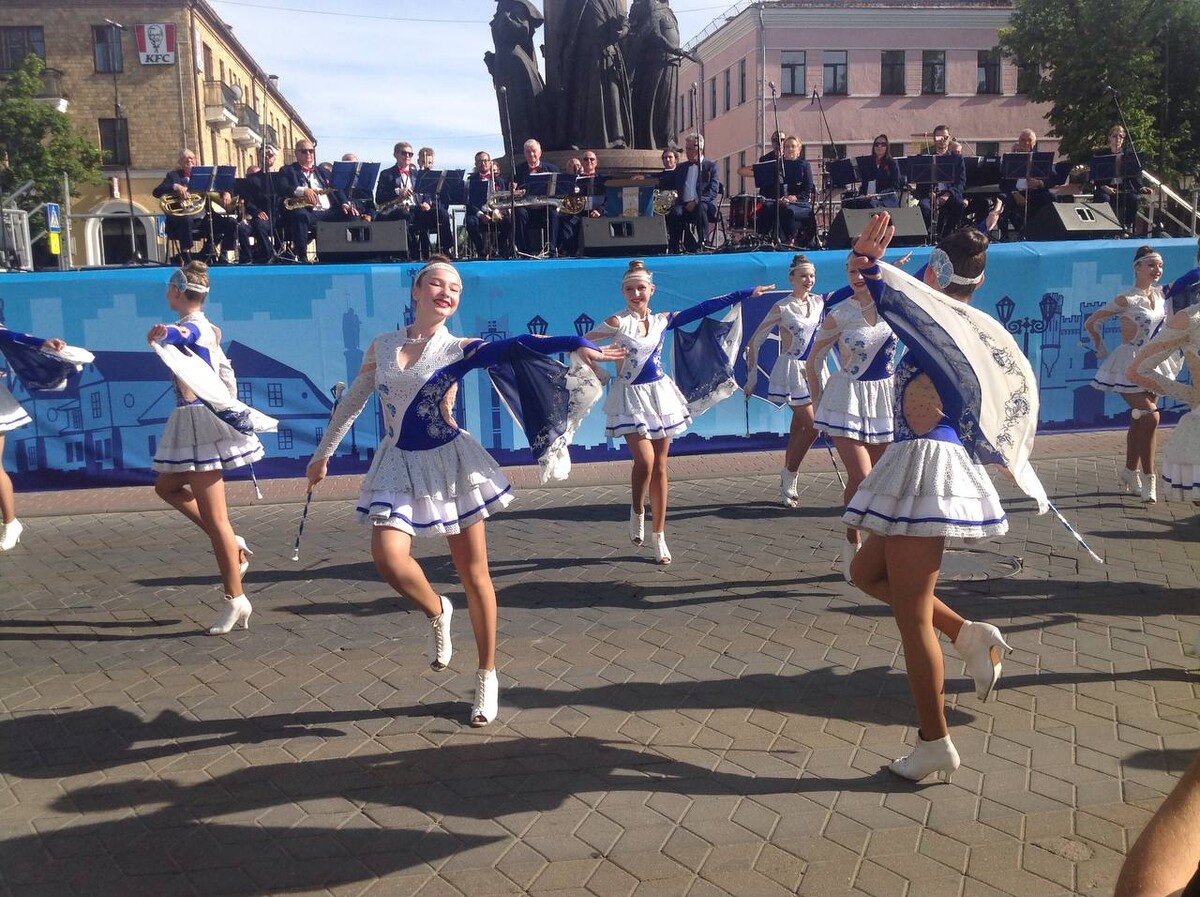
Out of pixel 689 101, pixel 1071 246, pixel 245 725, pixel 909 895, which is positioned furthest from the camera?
pixel 689 101

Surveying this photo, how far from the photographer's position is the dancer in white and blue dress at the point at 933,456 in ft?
12.9

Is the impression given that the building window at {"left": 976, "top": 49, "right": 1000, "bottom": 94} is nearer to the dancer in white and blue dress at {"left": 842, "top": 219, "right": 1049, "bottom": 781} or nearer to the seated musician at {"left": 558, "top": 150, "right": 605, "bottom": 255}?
the seated musician at {"left": 558, "top": 150, "right": 605, "bottom": 255}

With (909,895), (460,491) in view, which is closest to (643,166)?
(460,491)

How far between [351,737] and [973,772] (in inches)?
105

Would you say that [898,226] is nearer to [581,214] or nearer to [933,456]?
[581,214]

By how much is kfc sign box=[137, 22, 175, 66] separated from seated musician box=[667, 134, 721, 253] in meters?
38.6

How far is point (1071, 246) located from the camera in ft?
41.9

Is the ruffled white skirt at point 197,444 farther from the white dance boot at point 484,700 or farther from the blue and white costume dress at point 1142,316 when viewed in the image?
the blue and white costume dress at point 1142,316

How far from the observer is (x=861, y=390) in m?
7.06

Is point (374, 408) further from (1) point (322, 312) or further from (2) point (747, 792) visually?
(2) point (747, 792)

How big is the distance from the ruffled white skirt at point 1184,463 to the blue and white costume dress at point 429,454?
355cm

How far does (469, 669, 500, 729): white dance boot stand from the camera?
15.7 feet

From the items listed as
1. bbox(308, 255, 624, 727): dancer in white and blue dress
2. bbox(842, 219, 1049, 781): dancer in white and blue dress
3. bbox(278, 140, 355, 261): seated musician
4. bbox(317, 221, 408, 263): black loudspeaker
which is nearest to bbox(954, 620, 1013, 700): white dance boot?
bbox(842, 219, 1049, 781): dancer in white and blue dress

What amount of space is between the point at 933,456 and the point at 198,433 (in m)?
4.31
